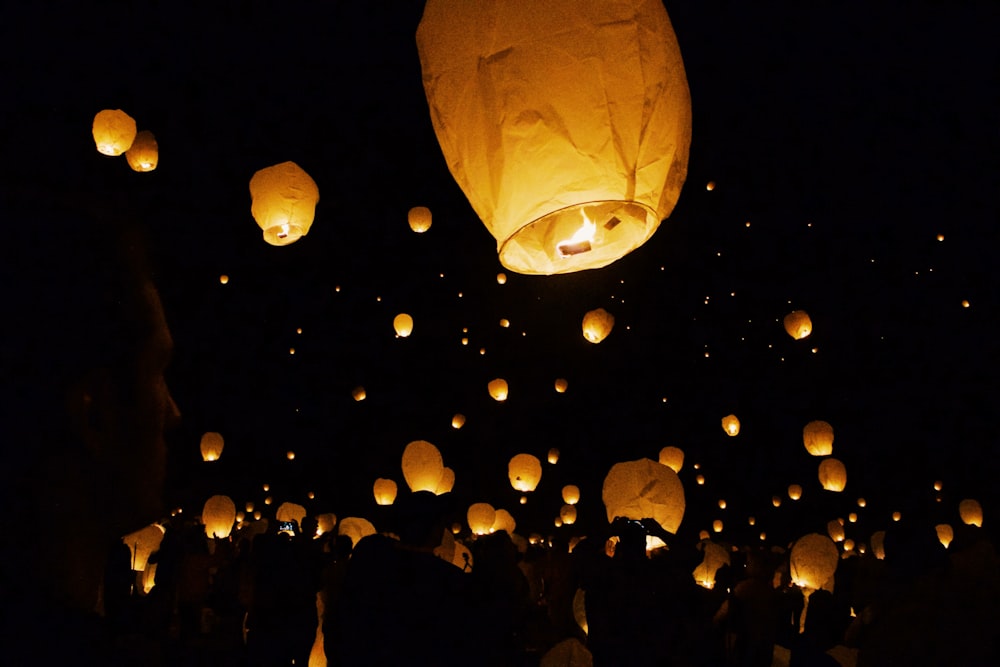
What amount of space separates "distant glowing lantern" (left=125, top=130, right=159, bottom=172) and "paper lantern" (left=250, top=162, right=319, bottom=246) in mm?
1315

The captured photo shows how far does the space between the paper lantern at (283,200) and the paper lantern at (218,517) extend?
4.62 m

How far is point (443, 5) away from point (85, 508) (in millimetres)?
1065

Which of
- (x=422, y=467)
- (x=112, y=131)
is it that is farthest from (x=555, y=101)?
(x=422, y=467)

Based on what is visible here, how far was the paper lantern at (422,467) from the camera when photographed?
20.4ft

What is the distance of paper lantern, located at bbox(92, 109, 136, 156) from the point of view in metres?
4.47

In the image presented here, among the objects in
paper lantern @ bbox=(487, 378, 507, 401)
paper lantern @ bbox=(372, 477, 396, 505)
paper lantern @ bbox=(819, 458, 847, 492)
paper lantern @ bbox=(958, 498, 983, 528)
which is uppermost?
paper lantern @ bbox=(487, 378, 507, 401)

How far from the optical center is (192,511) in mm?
14578

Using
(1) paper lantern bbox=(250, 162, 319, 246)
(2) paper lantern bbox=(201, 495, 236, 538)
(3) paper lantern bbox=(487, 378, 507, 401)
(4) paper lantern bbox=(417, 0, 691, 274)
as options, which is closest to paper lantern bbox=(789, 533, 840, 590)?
(3) paper lantern bbox=(487, 378, 507, 401)

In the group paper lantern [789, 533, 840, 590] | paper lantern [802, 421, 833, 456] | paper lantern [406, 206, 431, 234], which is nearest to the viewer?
paper lantern [789, 533, 840, 590]

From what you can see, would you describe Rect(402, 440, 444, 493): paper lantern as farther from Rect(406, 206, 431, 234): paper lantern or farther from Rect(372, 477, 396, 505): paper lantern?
Rect(372, 477, 396, 505): paper lantern

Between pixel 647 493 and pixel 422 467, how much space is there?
7.42 feet

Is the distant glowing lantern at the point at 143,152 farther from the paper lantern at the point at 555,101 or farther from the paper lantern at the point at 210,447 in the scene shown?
the paper lantern at the point at 210,447

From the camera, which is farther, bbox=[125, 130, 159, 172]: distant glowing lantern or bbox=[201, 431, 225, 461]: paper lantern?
bbox=[201, 431, 225, 461]: paper lantern

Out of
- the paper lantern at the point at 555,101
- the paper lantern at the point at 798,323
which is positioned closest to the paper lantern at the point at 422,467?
the paper lantern at the point at 798,323
